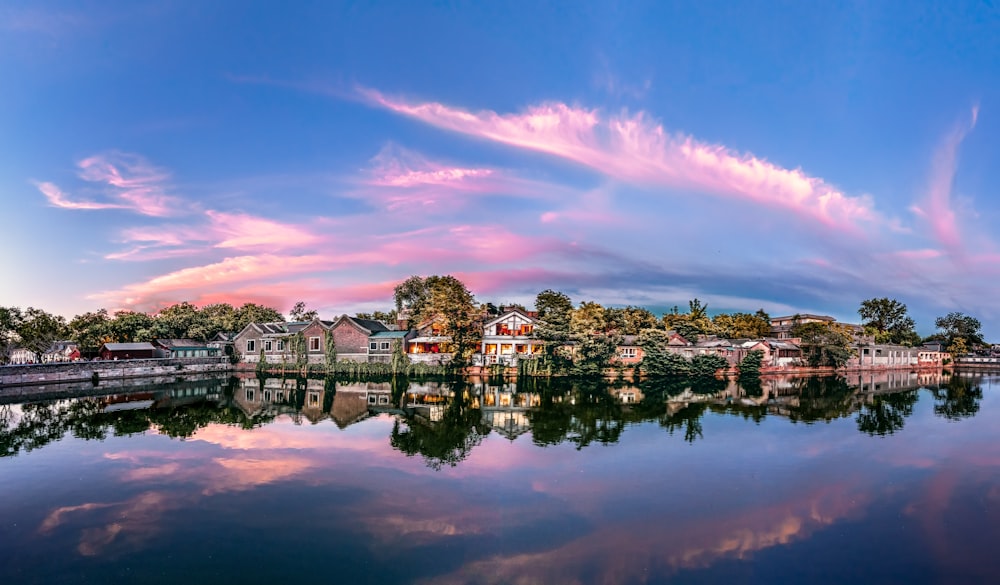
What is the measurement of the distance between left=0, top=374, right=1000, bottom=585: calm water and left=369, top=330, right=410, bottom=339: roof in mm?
28160

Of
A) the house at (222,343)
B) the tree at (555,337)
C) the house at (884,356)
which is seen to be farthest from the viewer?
the house at (884,356)

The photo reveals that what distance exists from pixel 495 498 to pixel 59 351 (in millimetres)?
80562

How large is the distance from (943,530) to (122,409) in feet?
129

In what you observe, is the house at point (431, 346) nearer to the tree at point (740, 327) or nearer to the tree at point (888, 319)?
the tree at point (740, 327)

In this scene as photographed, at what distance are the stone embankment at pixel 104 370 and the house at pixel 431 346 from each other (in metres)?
21.2

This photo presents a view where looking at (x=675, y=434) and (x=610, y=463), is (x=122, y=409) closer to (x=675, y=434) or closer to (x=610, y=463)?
(x=610, y=463)

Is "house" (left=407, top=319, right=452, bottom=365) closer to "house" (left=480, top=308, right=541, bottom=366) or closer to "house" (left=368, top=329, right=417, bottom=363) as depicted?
"house" (left=368, top=329, right=417, bottom=363)

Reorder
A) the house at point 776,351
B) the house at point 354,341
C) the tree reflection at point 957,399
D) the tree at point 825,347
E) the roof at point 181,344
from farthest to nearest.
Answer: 1. the tree at point 825,347
2. the house at point 776,351
3. the roof at point 181,344
4. the house at point 354,341
5. the tree reflection at point 957,399

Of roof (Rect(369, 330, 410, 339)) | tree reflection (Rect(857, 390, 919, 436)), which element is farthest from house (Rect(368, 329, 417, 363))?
tree reflection (Rect(857, 390, 919, 436))

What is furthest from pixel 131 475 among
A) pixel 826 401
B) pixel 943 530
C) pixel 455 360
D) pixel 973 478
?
pixel 826 401

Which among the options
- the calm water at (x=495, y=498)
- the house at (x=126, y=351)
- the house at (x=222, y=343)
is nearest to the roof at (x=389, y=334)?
the house at (x=222, y=343)

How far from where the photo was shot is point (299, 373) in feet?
189

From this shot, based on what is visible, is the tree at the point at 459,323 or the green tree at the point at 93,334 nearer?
the tree at the point at 459,323

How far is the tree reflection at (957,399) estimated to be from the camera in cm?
3419
